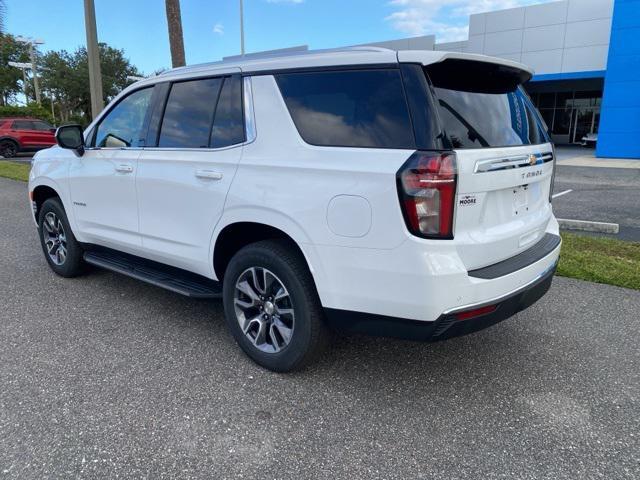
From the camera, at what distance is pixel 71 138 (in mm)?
4395

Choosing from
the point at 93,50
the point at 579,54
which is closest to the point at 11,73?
the point at 93,50

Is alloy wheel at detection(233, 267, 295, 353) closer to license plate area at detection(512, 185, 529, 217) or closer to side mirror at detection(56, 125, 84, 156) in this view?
license plate area at detection(512, 185, 529, 217)

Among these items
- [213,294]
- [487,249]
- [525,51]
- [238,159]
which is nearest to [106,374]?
[213,294]

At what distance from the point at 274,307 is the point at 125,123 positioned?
87.7 inches

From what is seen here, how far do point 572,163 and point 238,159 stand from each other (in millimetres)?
18861

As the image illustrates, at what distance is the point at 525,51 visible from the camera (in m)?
24.8

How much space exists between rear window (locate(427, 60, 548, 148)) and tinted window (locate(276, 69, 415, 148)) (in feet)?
0.71

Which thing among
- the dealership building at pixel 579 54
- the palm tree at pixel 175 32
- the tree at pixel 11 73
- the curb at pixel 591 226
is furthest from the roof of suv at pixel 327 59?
the tree at pixel 11 73

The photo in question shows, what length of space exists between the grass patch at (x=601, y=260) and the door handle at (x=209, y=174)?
12.4ft

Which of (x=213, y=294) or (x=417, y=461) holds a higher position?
(x=213, y=294)

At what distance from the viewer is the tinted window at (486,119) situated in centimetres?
256

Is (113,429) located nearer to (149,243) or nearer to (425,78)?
(149,243)

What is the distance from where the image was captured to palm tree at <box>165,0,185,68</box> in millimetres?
10477

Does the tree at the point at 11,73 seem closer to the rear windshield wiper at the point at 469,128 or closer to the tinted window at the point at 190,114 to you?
the tinted window at the point at 190,114
